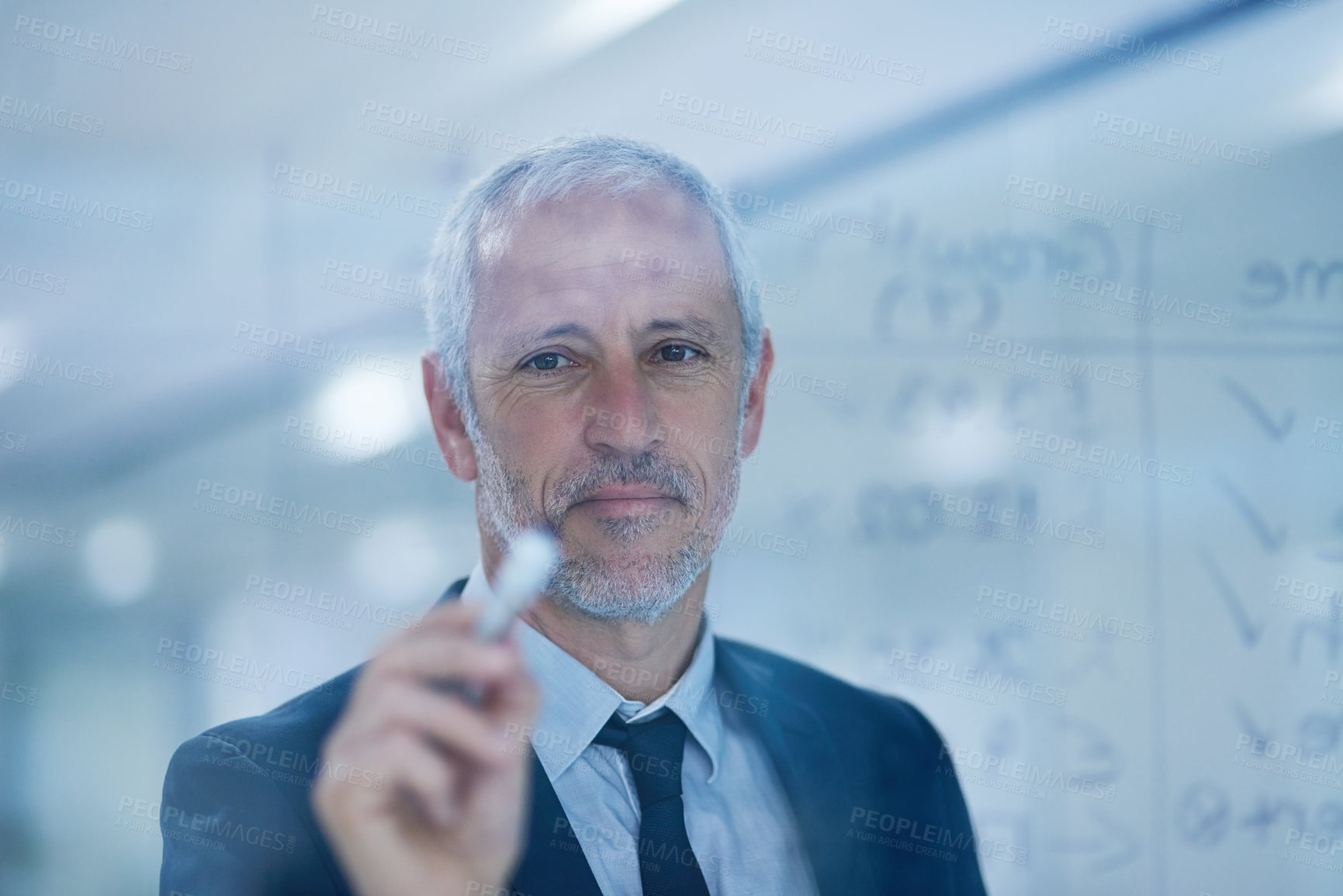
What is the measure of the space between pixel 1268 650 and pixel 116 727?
1.48 m

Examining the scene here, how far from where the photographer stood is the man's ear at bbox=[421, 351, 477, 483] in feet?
3.08

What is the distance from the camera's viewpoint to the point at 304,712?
839 millimetres

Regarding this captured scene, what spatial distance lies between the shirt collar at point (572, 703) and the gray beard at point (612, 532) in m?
0.06

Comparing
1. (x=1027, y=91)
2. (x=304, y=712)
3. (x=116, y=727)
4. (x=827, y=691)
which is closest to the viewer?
(x=304, y=712)

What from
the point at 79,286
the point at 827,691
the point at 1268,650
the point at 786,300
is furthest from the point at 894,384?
the point at 79,286

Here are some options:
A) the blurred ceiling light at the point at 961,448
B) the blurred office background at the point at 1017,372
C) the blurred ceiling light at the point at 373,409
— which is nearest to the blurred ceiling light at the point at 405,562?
the blurred office background at the point at 1017,372

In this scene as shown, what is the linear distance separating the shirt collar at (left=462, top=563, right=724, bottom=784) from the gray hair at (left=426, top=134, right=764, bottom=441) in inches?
9.0

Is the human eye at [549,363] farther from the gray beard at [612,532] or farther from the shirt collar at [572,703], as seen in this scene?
the shirt collar at [572,703]

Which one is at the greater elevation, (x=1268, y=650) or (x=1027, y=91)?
(x=1027, y=91)

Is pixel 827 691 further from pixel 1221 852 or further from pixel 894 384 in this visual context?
pixel 1221 852

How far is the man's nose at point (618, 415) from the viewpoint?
0.86m

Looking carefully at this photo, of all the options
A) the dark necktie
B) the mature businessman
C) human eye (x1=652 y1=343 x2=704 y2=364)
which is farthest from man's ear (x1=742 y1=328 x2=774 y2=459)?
the dark necktie

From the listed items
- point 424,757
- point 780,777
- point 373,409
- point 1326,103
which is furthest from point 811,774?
point 1326,103

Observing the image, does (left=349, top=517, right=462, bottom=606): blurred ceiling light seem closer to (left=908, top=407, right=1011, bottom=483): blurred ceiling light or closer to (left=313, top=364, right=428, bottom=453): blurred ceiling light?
(left=313, top=364, right=428, bottom=453): blurred ceiling light
